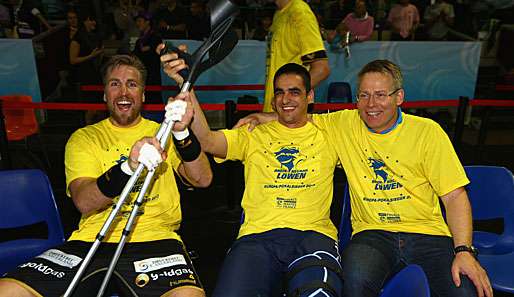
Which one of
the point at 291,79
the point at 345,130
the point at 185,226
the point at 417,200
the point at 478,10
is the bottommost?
the point at 185,226

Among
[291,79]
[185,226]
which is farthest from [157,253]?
[185,226]

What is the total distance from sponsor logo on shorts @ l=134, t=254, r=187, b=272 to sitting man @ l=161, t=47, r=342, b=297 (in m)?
0.24

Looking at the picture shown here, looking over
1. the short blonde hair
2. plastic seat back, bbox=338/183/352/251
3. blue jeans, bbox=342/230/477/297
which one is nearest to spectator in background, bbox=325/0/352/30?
the short blonde hair

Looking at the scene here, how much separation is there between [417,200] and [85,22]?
6.24 meters

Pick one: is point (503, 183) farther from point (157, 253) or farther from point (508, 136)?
point (508, 136)

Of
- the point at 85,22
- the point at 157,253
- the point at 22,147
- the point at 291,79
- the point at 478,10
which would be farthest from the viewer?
the point at 478,10

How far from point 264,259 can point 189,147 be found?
0.70m

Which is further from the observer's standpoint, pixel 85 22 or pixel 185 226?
pixel 85 22

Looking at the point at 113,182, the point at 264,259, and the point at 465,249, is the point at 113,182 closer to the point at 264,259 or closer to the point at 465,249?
the point at 264,259

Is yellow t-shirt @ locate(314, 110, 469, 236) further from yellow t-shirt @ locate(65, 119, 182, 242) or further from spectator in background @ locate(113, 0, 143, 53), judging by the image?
spectator in background @ locate(113, 0, 143, 53)

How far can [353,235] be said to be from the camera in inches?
115

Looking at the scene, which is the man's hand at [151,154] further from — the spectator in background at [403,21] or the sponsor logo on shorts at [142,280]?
the spectator in background at [403,21]

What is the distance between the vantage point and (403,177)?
9.39 feet

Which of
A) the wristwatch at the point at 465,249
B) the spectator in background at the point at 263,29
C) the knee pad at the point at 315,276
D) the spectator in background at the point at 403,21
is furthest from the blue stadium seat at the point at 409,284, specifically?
the spectator in background at the point at 403,21
